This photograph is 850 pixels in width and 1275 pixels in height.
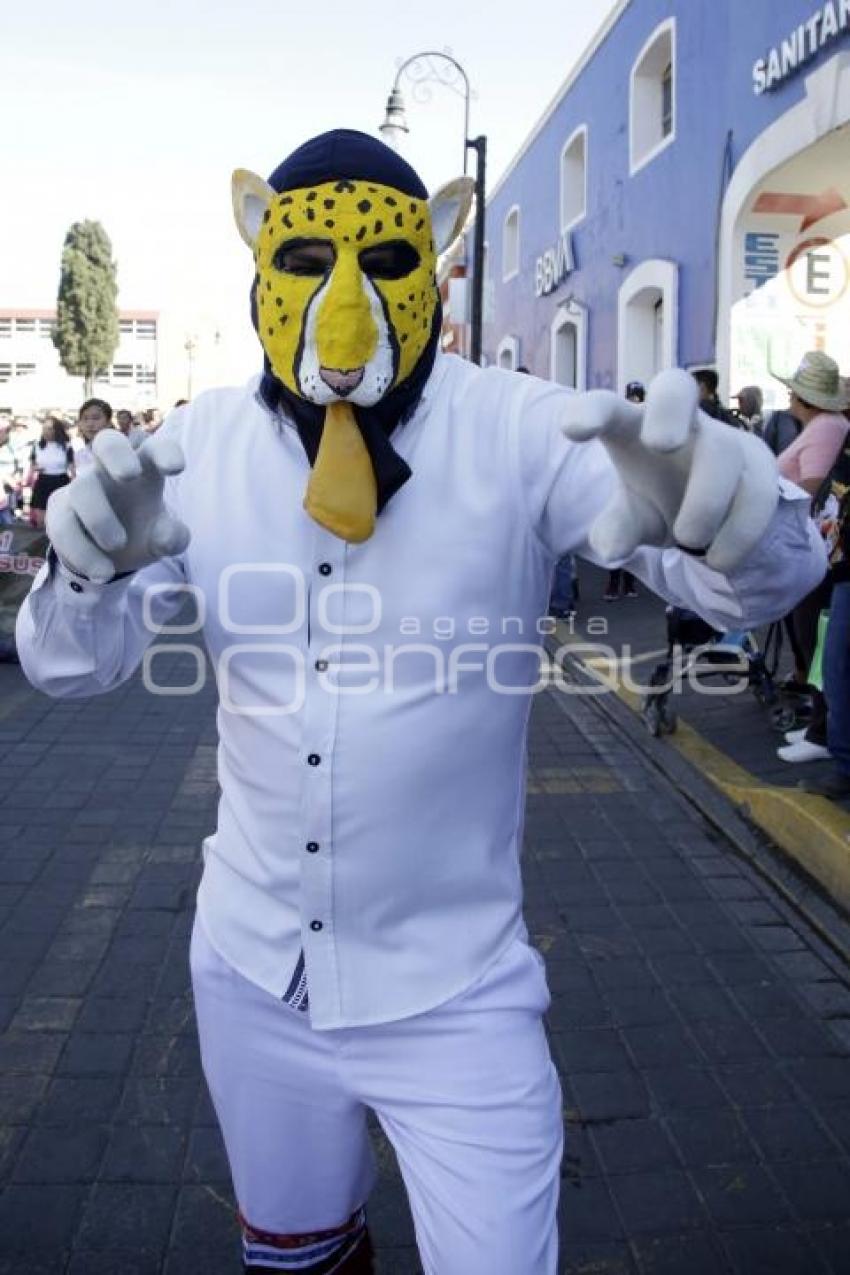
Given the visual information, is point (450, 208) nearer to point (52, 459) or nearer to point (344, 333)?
point (344, 333)

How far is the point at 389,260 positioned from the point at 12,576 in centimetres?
876

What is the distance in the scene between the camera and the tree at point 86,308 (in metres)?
59.8

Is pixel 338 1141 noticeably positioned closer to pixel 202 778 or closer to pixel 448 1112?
pixel 448 1112

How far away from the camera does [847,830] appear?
4941 mm

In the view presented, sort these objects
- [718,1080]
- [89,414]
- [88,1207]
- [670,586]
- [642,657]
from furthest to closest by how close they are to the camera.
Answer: [89,414]
[642,657]
[718,1080]
[88,1207]
[670,586]

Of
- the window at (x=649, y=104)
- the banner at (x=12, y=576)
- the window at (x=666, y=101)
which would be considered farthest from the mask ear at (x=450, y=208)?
the window at (x=666, y=101)

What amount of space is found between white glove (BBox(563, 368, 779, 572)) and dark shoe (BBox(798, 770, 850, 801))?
429 centimetres

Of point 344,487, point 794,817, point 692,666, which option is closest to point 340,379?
point 344,487

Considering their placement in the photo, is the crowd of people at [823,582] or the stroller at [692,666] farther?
the stroller at [692,666]

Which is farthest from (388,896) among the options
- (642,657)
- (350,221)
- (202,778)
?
(642,657)

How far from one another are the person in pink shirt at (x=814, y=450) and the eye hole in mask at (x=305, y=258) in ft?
13.5

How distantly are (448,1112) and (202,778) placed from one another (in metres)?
4.71

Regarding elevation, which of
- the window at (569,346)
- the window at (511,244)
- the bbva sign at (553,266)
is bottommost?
the window at (569,346)

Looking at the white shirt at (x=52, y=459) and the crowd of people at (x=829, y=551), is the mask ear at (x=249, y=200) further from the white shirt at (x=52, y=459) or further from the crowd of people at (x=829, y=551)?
the white shirt at (x=52, y=459)
